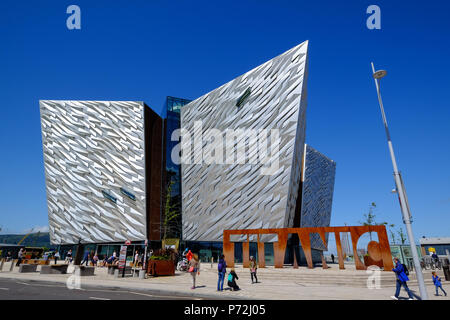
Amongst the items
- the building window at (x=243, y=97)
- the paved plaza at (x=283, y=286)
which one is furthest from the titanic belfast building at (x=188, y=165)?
the paved plaza at (x=283, y=286)

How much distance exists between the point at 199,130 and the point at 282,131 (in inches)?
571

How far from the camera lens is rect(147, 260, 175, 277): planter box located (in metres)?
20.4

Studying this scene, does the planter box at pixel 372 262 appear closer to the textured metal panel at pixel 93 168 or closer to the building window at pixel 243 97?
the building window at pixel 243 97

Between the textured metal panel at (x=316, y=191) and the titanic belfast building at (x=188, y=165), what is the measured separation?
492mm

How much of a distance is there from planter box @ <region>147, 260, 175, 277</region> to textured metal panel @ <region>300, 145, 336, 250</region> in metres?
23.0

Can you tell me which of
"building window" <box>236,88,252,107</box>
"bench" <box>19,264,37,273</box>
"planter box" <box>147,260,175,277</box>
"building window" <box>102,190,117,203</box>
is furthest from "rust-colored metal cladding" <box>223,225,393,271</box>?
"building window" <box>102,190,117,203</box>

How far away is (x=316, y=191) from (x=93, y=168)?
39.3 meters

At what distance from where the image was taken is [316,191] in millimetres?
50219

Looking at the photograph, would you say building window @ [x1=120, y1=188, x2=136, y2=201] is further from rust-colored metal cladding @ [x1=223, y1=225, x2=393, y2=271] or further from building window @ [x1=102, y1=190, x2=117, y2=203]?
rust-colored metal cladding @ [x1=223, y1=225, x2=393, y2=271]
